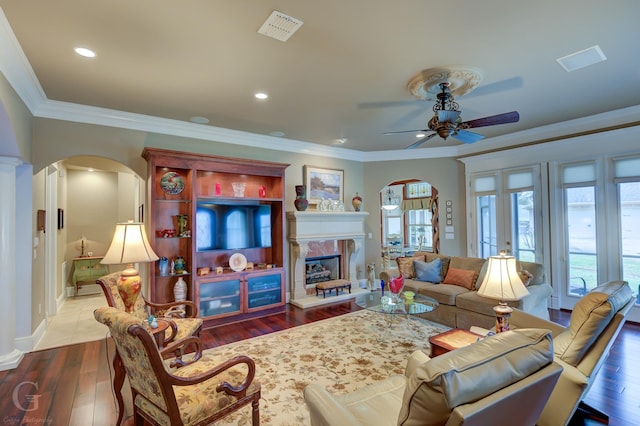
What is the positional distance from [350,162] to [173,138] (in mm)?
3558

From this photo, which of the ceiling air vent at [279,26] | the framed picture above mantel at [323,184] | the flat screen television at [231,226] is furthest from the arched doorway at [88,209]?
the ceiling air vent at [279,26]

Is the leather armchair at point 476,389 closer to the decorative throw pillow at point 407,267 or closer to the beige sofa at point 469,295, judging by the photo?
the beige sofa at point 469,295

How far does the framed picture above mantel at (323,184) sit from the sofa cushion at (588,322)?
14.8ft

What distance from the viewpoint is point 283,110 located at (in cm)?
416

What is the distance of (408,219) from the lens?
9.45 metres

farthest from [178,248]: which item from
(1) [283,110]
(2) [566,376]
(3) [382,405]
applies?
(2) [566,376]

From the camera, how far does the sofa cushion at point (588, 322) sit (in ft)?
6.17

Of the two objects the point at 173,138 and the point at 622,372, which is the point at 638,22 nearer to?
the point at 622,372

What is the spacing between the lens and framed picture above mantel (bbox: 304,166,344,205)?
605cm

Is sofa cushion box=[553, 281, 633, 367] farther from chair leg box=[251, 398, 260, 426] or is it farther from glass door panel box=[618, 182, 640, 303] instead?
glass door panel box=[618, 182, 640, 303]

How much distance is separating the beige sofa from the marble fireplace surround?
138cm

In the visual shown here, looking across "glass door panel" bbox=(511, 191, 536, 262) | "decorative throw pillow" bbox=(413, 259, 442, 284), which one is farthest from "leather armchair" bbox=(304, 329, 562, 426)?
"glass door panel" bbox=(511, 191, 536, 262)

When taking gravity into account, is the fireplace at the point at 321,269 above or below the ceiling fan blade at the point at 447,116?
below

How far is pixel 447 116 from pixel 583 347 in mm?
2275
